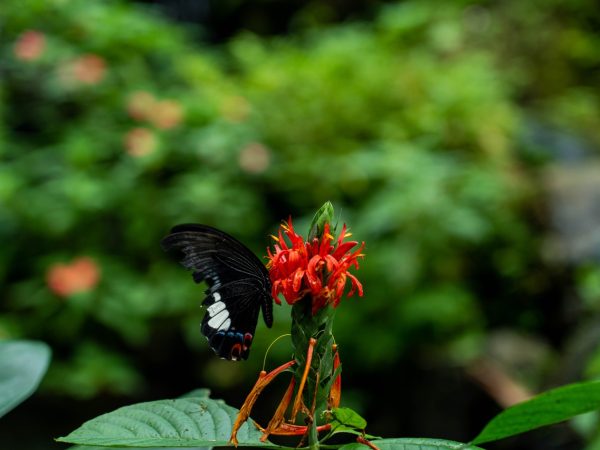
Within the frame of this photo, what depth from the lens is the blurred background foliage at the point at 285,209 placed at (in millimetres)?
2766

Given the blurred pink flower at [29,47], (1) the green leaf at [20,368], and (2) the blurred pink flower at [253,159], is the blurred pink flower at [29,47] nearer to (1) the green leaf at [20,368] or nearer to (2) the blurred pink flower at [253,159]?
(2) the blurred pink flower at [253,159]

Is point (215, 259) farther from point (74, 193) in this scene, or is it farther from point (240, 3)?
point (240, 3)

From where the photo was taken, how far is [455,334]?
118 inches

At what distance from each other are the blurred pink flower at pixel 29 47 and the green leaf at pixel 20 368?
2913mm

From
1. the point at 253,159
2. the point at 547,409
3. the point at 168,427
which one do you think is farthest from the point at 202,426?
→ the point at 253,159

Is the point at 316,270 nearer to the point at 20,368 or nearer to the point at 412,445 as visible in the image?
the point at 412,445

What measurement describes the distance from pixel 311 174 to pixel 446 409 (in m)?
1.29

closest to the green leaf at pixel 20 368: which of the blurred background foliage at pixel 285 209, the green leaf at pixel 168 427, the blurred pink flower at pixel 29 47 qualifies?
the green leaf at pixel 168 427

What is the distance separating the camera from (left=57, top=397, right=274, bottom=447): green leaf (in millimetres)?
469

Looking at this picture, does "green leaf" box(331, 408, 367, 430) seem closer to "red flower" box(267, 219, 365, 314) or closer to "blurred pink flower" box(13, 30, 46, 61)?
"red flower" box(267, 219, 365, 314)

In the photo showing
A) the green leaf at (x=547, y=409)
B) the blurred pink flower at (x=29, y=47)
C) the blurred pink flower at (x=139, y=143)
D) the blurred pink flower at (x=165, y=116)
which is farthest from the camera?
the blurred pink flower at (x=29, y=47)

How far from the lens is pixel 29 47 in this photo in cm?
333

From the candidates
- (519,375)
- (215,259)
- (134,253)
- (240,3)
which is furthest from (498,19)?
(215,259)

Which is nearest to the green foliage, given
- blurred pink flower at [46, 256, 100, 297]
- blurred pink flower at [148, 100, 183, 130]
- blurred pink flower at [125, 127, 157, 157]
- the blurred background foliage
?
the blurred background foliage
